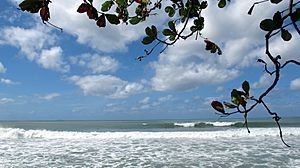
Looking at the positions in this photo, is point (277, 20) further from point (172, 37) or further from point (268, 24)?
point (172, 37)

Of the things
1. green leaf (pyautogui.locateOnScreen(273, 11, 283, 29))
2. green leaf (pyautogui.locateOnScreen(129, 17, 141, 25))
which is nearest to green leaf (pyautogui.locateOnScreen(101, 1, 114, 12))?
green leaf (pyautogui.locateOnScreen(129, 17, 141, 25))

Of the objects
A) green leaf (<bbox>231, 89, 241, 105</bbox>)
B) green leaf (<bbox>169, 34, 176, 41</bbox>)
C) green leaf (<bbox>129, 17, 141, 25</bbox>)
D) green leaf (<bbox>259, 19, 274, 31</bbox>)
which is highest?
green leaf (<bbox>129, 17, 141, 25</bbox>)

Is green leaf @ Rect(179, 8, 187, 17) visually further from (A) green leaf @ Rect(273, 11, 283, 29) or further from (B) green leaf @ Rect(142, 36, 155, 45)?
(A) green leaf @ Rect(273, 11, 283, 29)

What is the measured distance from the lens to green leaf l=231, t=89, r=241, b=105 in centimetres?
92

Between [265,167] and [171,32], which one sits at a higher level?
[171,32]

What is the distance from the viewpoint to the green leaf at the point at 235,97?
0.92 meters

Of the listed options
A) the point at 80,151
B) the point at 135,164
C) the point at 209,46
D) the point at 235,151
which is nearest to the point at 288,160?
the point at 235,151

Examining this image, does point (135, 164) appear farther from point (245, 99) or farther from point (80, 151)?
point (245, 99)

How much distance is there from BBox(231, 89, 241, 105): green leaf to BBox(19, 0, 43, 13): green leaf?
1.74ft

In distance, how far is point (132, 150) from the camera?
38.0 feet

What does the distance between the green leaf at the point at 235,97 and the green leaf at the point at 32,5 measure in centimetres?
53

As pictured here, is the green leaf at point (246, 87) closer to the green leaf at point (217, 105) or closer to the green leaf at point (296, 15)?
the green leaf at point (217, 105)

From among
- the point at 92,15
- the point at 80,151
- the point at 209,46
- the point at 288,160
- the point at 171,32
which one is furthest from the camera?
the point at 80,151

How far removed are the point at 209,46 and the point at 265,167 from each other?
7.80 m
